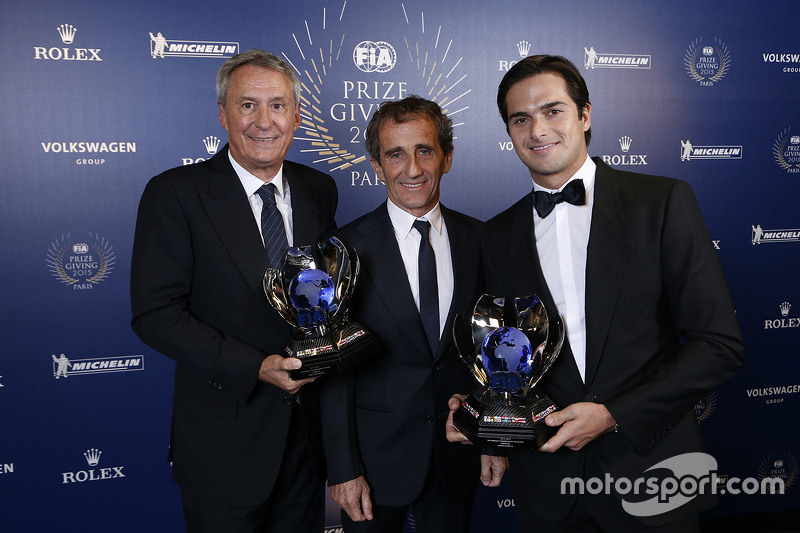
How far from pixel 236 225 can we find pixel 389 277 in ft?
1.80

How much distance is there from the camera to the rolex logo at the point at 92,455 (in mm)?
3303

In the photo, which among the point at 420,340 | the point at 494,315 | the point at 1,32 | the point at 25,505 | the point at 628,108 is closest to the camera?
the point at 494,315

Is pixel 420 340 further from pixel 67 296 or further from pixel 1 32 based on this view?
pixel 1 32

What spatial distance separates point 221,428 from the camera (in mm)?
2148

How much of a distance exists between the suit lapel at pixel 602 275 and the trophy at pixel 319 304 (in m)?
0.65

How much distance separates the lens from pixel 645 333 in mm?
1730

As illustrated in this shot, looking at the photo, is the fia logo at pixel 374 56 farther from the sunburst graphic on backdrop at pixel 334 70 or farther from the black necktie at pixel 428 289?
the black necktie at pixel 428 289

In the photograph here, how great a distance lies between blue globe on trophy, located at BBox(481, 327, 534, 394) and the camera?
5.53ft

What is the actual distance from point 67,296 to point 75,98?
1.01 meters

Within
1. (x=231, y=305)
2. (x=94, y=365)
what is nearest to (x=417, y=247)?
(x=231, y=305)

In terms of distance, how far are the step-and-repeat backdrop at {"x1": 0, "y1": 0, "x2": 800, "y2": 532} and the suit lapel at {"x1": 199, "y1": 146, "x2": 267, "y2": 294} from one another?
1292 millimetres

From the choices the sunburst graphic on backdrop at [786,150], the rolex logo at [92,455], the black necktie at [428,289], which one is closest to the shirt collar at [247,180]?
the black necktie at [428,289]

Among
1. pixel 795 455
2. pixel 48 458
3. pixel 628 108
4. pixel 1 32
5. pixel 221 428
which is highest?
pixel 1 32

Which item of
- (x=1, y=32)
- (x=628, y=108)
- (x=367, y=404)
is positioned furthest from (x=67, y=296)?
(x=628, y=108)
